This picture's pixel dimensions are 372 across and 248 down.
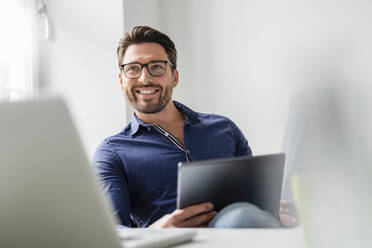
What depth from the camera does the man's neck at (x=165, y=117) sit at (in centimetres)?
179

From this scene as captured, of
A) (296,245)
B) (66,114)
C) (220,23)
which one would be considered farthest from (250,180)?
(220,23)

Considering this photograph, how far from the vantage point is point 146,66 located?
5.88 ft

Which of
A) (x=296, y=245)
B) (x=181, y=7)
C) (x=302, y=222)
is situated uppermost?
(x=181, y=7)

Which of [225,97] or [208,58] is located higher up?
[208,58]

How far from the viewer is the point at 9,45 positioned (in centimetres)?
218

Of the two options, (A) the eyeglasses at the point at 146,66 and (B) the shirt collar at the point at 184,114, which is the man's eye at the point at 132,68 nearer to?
(A) the eyeglasses at the point at 146,66

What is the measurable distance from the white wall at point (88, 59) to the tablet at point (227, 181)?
168cm

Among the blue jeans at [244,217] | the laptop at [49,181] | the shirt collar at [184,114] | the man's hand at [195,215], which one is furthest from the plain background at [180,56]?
the laptop at [49,181]

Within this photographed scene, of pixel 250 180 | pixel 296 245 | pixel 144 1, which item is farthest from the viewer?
pixel 144 1

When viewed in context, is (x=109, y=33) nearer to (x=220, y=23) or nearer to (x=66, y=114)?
(x=220, y=23)

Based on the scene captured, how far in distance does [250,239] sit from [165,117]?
1300 mm

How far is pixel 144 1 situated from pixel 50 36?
593mm

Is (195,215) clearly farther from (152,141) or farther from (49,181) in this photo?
(152,141)

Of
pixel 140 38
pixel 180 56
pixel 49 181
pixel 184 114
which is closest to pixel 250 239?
pixel 49 181
